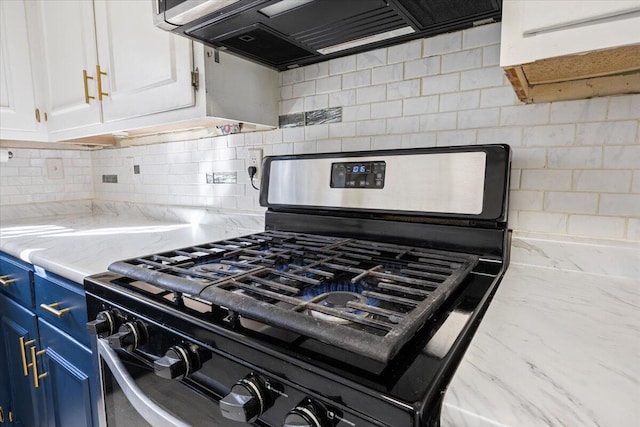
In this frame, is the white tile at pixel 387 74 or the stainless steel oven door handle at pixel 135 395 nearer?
the stainless steel oven door handle at pixel 135 395

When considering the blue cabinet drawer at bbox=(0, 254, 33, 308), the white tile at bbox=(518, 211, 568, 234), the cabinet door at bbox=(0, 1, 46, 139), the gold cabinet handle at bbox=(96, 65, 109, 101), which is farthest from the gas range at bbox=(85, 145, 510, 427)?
the cabinet door at bbox=(0, 1, 46, 139)

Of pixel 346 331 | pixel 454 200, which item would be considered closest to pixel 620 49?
pixel 454 200

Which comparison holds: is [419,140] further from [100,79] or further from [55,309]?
[100,79]

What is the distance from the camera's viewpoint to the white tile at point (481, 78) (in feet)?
3.06

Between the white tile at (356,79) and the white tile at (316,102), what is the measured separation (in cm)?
9

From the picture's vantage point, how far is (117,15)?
1.31m

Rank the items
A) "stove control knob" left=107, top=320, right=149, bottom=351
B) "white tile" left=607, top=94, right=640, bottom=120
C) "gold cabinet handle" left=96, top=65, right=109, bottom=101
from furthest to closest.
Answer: "gold cabinet handle" left=96, top=65, right=109, bottom=101 < "white tile" left=607, top=94, right=640, bottom=120 < "stove control knob" left=107, top=320, right=149, bottom=351

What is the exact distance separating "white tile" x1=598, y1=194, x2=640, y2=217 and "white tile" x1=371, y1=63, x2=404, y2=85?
64 centimetres

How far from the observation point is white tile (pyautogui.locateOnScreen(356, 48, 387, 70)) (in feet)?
3.64

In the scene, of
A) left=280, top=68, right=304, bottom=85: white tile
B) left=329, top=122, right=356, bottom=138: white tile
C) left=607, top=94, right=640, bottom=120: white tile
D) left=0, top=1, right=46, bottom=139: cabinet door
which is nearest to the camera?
left=607, top=94, right=640, bottom=120: white tile

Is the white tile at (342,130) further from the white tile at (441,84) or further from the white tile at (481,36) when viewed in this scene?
the white tile at (481,36)

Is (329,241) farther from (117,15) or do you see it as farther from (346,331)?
(117,15)

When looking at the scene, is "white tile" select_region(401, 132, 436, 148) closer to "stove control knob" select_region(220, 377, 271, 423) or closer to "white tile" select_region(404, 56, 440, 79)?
"white tile" select_region(404, 56, 440, 79)

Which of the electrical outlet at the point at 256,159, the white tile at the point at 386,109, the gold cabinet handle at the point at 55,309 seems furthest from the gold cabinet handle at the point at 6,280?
the white tile at the point at 386,109
